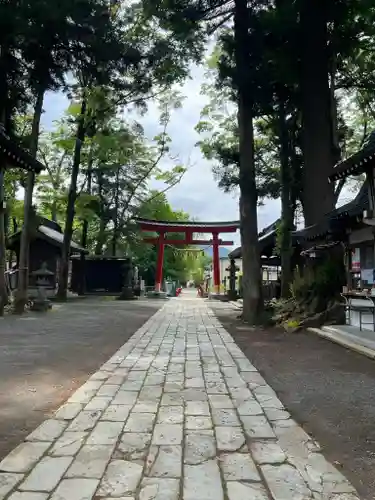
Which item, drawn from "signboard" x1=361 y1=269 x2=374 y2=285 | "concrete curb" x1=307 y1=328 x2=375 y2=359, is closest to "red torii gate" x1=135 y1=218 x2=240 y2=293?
"signboard" x1=361 y1=269 x2=374 y2=285

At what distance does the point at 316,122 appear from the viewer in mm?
13516

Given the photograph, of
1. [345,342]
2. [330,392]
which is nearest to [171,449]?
[330,392]

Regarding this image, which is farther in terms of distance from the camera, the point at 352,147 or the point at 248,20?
the point at 352,147

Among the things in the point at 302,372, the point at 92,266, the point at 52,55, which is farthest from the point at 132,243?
the point at 302,372

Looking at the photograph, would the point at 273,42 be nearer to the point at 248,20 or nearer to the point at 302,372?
the point at 248,20

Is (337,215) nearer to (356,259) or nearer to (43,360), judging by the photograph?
(356,259)

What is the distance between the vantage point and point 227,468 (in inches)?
126

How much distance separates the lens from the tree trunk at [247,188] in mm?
13641

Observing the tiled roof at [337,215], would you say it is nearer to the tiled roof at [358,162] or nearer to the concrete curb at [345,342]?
the tiled roof at [358,162]

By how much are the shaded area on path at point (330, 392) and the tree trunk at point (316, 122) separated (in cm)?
482

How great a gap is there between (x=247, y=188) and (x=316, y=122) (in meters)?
2.59

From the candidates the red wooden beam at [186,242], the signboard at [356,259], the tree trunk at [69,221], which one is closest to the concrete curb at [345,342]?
the signboard at [356,259]

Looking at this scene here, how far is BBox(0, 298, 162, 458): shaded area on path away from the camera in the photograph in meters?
4.39

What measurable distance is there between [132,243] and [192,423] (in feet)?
102
